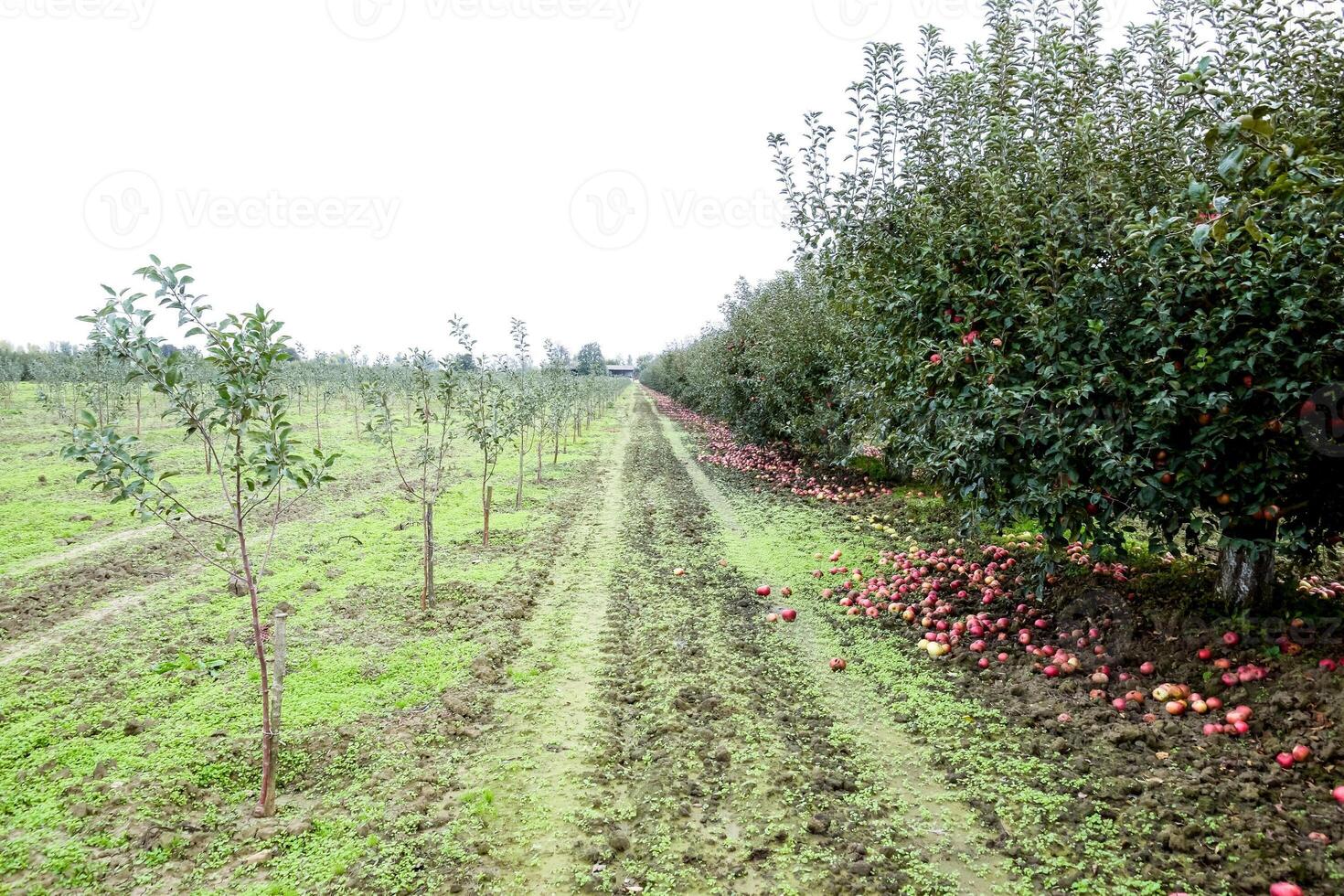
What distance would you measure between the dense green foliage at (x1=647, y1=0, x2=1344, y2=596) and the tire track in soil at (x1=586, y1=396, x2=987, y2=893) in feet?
8.98

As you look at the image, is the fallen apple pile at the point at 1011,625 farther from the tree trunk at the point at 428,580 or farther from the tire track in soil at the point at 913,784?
the tree trunk at the point at 428,580

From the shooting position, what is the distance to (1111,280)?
5051 mm

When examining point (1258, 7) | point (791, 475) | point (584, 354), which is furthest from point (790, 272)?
point (584, 354)

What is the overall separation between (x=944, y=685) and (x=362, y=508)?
11637mm

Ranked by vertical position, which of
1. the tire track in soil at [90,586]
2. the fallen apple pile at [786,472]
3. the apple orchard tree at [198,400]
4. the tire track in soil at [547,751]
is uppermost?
the apple orchard tree at [198,400]

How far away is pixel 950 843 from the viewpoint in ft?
12.7

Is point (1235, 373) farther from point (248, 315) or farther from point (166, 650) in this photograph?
point (166, 650)

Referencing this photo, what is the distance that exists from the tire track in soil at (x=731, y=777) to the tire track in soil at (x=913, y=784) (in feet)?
0.21

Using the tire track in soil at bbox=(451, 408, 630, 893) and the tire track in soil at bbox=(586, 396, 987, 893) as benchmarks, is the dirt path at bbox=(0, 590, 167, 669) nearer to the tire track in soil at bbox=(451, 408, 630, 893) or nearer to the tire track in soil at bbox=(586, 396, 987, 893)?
the tire track in soil at bbox=(451, 408, 630, 893)

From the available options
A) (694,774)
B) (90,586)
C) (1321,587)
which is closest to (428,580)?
(694,774)

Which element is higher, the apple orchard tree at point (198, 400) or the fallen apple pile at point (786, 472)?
the apple orchard tree at point (198, 400)

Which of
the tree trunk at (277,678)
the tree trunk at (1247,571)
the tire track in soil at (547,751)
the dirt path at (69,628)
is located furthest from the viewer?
the dirt path at (69,628)

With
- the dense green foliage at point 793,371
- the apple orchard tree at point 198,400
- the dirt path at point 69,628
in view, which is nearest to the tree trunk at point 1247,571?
the dense green foliage at point 793,371

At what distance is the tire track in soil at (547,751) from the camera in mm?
3830
